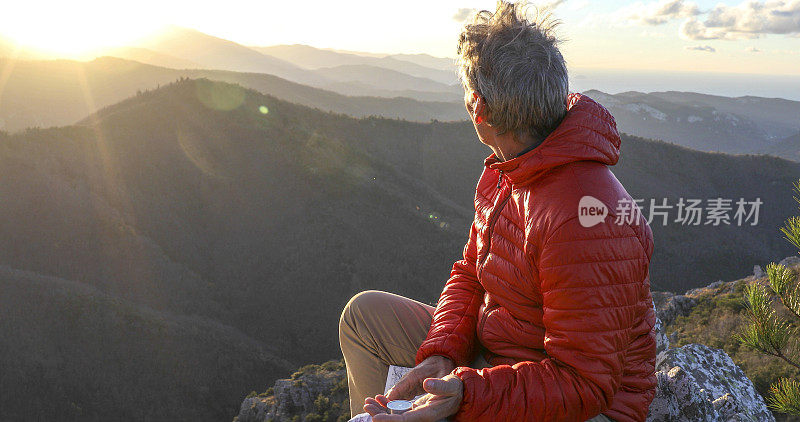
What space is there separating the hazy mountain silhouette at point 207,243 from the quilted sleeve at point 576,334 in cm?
1302

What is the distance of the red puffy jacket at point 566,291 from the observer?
5.46 ft

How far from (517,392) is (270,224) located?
22.1 metres

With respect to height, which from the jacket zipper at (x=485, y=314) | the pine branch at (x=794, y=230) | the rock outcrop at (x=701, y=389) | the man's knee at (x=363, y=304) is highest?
the pine branch at (x=794, y=230)

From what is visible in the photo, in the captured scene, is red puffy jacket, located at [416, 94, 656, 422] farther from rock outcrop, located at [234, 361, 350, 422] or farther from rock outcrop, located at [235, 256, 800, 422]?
rock outcrop, located at [234, 361, 350, 422]

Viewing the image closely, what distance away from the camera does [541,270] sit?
1.77 meters

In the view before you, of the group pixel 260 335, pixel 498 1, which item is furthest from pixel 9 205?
pixel 498 1

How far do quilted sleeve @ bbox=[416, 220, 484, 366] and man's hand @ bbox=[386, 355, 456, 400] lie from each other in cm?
4

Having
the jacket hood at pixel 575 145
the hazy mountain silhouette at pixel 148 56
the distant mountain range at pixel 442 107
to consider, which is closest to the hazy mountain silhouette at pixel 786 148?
the distant mountain range at pixel 442 107

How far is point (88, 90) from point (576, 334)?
91.5 meters

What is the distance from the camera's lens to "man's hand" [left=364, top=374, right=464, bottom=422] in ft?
5.53

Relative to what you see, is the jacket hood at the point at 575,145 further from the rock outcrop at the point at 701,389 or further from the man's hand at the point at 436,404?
the rock outcrop at the point at 701,389

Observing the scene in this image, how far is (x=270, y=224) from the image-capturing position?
22.9m

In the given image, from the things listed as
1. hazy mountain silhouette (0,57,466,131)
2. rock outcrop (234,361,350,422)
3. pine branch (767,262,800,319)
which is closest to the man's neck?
pine branch (767,262,800,319)

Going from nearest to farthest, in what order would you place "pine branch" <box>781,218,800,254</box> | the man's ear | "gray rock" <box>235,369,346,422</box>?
1. the man's ear
2. "pine branch" <box>781,218,800,254</box>
3. "gray rock" <box>235,369,346,422</box>
